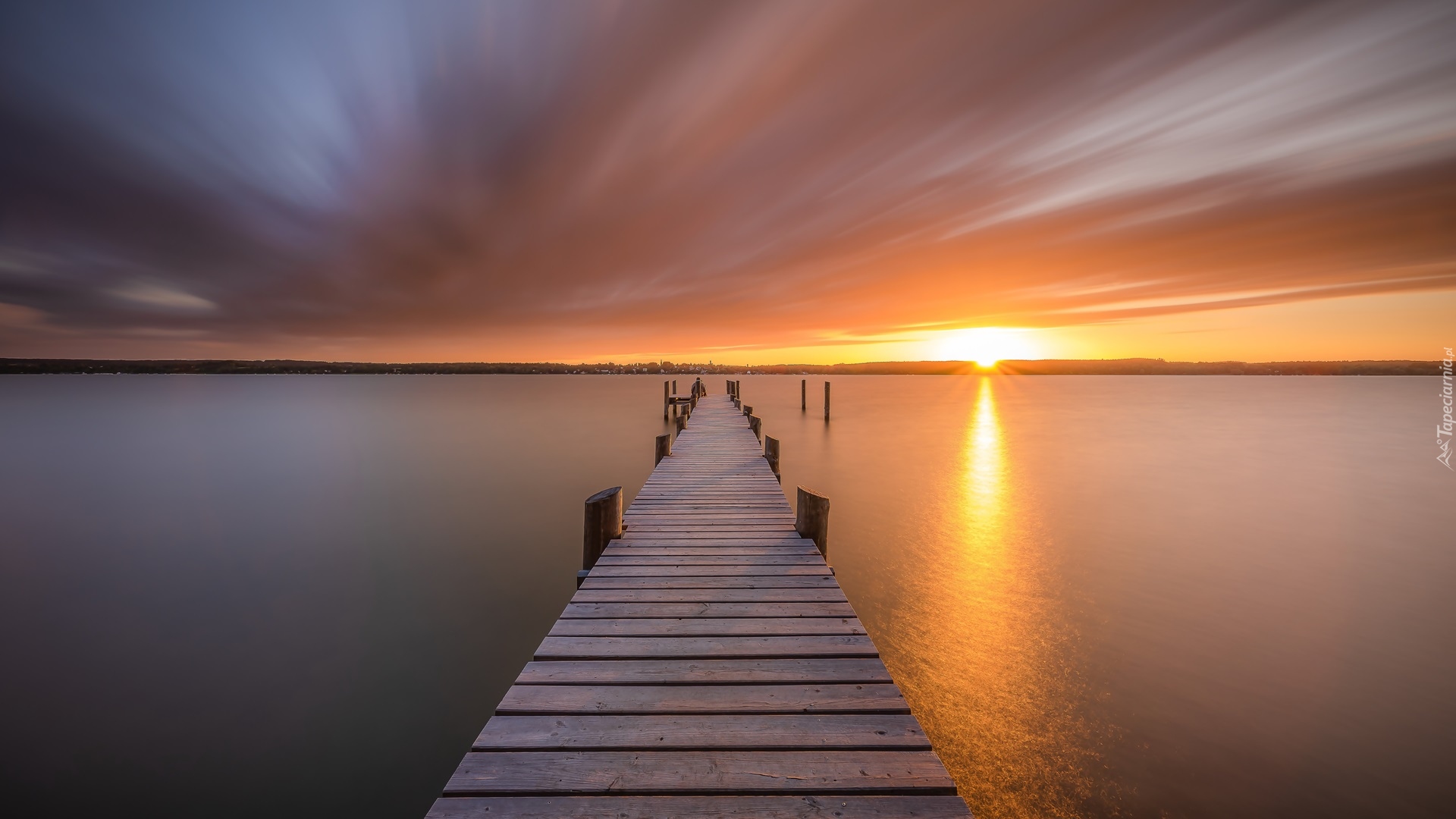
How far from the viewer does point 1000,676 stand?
5992 millimetres

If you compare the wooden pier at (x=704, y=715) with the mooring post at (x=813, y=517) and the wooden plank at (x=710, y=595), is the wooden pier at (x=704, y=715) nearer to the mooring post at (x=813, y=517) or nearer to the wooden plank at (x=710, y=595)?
the wooden plank at (x=710, y=595)

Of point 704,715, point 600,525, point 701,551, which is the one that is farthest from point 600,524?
point 704,715

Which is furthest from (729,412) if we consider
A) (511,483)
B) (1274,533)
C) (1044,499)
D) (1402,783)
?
(1402,783)

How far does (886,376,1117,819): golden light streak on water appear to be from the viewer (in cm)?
450

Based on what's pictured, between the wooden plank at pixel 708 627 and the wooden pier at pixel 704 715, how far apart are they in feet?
0.05

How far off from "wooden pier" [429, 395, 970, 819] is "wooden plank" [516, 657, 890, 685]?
0.03 ft

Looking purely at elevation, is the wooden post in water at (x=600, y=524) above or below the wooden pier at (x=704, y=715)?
above

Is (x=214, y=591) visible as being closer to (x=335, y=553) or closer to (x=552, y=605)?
(x=335, y=553)

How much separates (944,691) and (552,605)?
555cm

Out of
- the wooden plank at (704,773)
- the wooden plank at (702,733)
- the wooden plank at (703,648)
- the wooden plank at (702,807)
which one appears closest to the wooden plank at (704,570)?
the wooden plank at (703,648)

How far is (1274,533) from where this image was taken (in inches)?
442

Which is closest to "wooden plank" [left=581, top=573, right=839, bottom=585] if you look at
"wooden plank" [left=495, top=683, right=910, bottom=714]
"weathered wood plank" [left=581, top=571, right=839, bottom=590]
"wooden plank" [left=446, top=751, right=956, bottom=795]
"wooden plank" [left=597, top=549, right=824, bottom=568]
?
"weathered wood plank" [left=581, top=571, right=839, bottom=590]

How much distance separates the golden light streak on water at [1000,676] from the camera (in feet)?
14.8

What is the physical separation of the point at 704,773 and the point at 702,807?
7.2 inches
